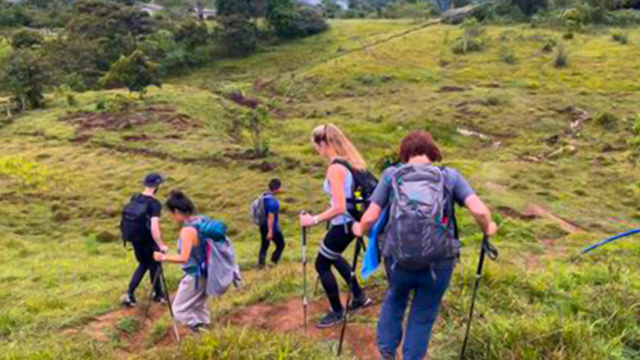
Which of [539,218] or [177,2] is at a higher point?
[177,2]

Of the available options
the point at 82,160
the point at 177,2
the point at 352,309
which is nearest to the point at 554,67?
the point at 82,160

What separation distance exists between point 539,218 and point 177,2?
8354cm

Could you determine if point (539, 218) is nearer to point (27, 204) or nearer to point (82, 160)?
point (27, 204)

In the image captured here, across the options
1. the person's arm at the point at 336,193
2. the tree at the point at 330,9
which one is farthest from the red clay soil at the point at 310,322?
the tree at the point at 330,9

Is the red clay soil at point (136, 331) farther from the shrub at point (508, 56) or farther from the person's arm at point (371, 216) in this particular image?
the shrub at point (508, 56)

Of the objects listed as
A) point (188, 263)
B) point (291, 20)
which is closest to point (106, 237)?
point (188, 263)

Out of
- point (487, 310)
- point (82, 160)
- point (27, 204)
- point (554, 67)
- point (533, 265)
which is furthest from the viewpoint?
point (554, 67)

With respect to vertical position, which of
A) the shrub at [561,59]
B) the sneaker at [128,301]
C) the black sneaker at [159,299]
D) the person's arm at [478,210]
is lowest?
the shrub at [561,59]

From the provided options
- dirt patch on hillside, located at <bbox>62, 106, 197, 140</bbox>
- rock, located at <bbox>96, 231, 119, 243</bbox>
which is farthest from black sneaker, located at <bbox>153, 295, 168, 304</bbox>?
dirt patch on hillside, located at <bbox>62, 106, 197, 140</bbox>

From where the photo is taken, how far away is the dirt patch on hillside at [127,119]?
29234mm

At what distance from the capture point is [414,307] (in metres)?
4.98

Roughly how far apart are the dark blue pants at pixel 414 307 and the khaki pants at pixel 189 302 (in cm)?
221

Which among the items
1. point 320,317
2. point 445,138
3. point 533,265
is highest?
point 320,317

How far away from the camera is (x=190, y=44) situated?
5522cm
